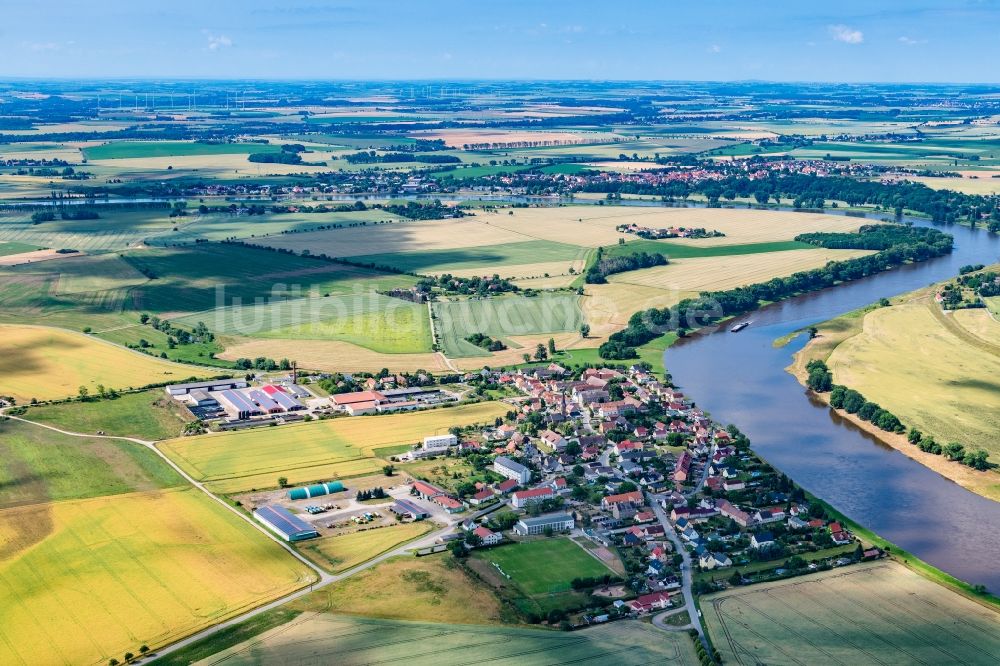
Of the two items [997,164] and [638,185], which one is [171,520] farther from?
[997,164]

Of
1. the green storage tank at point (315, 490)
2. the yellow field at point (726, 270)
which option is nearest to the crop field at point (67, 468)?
the green storage tank at point (315, 490)

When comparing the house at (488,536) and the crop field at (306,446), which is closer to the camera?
the house at (488,536)

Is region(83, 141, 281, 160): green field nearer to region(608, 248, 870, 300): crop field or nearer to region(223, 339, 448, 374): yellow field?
region(608, 248, 870, 300): crop field

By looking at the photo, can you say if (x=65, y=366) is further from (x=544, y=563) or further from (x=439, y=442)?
(x=544, y=563)

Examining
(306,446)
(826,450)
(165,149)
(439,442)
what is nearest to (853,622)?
(826,450)

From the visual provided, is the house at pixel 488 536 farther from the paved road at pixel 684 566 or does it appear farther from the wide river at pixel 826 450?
the wide river at pixel 826 450

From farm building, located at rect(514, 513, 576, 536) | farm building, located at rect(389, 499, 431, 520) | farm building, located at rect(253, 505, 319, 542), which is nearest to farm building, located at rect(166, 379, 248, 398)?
farm building, located at rect(253, 505, 319, 542)
